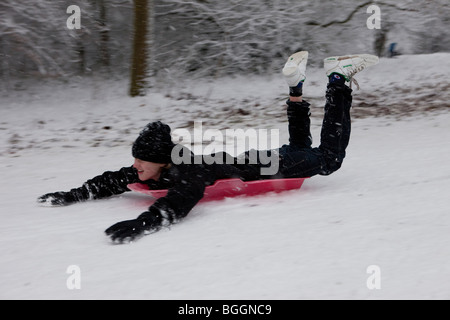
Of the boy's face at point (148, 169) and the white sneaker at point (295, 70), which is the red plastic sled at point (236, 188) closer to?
the boy's face at point (148, 169)

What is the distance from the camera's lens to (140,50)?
28.5 feet

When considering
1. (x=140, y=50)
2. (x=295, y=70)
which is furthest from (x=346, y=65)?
(x=140, y=50)

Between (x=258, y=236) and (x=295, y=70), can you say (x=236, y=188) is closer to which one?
(x=258, y=236)

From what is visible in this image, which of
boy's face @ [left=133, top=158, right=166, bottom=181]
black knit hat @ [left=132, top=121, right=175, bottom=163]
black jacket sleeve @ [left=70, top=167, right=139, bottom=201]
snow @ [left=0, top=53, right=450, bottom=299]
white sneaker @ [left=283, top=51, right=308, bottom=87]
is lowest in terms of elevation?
snow @ [left=0, top=53, right=450, bottom=299]

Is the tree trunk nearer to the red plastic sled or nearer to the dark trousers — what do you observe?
the dark trousers

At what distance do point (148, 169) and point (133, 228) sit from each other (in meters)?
0.57

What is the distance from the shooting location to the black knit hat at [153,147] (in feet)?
9.17

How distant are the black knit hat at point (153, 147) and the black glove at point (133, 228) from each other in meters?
0.42

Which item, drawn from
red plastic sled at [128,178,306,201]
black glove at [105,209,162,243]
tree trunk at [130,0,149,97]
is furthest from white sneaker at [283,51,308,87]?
tree trunk at [130,0,149,97]

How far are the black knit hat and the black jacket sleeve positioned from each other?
36 cm

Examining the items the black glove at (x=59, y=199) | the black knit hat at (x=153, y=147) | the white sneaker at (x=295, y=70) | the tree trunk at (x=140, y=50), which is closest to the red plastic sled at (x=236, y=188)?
the black knit hat at (x=153, y=147)

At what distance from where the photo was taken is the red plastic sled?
9.68 feet

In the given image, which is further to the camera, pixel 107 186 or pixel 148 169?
pixel 107 186
